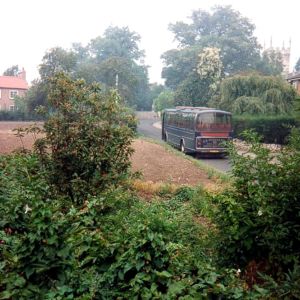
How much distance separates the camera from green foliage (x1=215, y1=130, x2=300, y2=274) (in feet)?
16.9

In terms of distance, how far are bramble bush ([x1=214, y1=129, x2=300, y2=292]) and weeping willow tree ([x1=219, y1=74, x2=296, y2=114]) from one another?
2835cm

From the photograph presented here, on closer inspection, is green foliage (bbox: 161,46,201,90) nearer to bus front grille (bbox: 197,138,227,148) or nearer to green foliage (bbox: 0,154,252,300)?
bus front grille (bbox: 197,138,227,148)

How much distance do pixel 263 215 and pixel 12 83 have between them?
68.2 m

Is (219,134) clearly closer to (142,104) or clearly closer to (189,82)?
(189,82)

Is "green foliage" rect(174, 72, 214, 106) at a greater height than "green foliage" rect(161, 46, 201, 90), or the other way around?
"green foliage" rect(161, 46, 201, 90)

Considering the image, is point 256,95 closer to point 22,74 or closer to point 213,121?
point 213,121

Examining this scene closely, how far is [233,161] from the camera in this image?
5.91 metres

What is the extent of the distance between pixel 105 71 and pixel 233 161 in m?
43.8

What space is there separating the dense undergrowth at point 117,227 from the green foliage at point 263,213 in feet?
0.04

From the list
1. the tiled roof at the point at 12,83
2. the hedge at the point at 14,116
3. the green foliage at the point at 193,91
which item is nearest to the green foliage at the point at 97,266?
the green foliage at the point at 193,91

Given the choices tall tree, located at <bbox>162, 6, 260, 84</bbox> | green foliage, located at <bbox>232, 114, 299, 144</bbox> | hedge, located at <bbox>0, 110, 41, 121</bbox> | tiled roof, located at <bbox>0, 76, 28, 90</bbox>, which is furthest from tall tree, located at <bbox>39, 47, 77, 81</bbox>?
tiled roof, located at <bbox>0, 76, 28, 90</bbox>

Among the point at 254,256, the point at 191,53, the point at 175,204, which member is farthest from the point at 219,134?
the point at 191,53

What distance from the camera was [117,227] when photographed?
5.07 metres

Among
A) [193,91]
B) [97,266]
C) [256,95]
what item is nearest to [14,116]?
[193,91]
